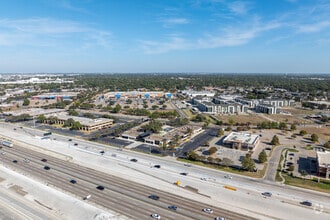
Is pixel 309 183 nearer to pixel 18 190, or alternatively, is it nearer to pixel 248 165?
pixel 248 165

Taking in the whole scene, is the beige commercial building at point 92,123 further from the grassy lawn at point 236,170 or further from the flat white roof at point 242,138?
the flat white roof at point 242,138

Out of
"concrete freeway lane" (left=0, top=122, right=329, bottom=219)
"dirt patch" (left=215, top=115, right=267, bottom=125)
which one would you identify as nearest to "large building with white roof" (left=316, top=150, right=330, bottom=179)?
"concrete freeway lane" (left=0, top=122, right=329, bottom=219)

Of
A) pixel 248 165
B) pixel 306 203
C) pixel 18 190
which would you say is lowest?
pixel 18 190

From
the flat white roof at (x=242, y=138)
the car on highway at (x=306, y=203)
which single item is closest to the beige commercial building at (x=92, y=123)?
the flat white roof at (x=242, y=138)

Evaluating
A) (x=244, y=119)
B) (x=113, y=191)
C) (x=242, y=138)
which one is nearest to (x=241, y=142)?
(x=242, y=138)

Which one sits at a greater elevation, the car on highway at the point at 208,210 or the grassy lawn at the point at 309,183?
the car on highway at the point at 208,210

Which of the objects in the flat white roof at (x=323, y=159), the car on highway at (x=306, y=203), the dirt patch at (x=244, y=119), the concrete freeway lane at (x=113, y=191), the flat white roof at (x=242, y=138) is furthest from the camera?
the dirt patch at (x=244, y=119)

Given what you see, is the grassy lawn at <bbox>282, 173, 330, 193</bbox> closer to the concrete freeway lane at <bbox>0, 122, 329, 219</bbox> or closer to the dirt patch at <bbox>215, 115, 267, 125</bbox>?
the concrete freeway lane at <bbox>0, 122, 329, 219</bbox>
